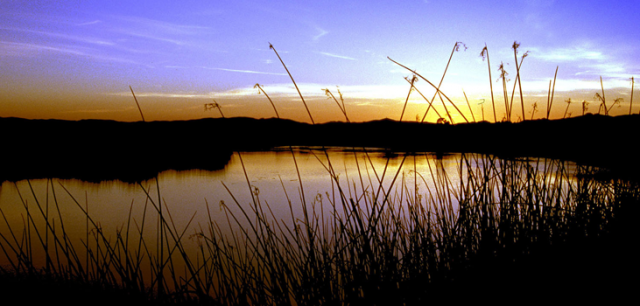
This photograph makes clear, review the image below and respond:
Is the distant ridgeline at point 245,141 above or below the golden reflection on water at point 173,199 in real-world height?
above

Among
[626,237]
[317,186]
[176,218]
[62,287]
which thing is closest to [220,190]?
[317,186]

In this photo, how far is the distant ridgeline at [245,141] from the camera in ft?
6.50

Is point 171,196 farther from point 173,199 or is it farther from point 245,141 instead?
point 245,141

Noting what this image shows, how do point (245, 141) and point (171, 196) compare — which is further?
point (171, 196)

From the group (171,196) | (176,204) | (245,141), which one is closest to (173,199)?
(171,196)

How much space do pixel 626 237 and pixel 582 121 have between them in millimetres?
1242

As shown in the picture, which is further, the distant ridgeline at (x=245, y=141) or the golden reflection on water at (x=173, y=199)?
the golden reflection on water at (x=173, y=199)

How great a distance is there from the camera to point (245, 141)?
163 cm

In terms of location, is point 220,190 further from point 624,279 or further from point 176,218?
point 624,279

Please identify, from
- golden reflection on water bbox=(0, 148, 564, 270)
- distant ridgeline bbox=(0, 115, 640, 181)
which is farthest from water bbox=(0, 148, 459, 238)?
distant ridgeline bbox=(0, 115, 640, 181)

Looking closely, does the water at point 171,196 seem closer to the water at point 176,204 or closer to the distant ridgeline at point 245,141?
the water at point 176,204

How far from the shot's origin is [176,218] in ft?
27.4

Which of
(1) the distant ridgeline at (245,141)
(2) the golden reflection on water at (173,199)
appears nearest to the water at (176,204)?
(2) the golden reflection on water at (173,199)

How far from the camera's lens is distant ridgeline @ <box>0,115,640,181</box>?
198cm
